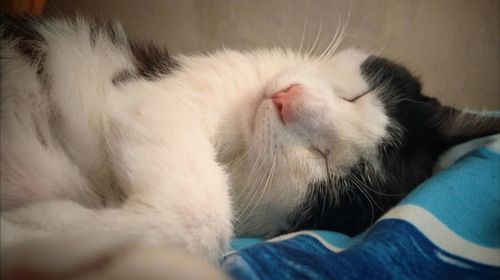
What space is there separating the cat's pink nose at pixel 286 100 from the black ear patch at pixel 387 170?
18 centimetres

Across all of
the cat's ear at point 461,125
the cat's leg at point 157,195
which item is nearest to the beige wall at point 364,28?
the cat's ear at point 461,125

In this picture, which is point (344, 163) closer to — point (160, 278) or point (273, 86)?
point (273, 86)

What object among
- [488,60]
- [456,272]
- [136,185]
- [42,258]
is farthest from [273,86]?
[488,60]

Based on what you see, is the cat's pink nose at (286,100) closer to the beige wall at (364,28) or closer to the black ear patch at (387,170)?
the black ear patch at (387,170)

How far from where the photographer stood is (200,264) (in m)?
0.48

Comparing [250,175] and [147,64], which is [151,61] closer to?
[147,64]

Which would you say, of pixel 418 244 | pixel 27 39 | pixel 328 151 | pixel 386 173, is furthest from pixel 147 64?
pixel 418 244

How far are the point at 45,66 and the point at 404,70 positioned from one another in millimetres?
966

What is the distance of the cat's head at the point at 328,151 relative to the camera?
909mm

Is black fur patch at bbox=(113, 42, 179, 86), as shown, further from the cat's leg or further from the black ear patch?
the black ear patch

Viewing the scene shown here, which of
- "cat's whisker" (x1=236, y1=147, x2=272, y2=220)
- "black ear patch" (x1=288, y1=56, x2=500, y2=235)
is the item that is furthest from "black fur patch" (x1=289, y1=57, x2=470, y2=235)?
"cat's whisker" (x1=236, y1=147, x2=272, y2=220)

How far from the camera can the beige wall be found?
126 centimetres

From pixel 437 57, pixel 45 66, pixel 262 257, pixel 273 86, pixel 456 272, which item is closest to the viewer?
pixel 262 257

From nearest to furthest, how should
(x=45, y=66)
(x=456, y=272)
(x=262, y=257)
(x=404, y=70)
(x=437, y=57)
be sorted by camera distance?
(x=262, y=257) → (x=456, y=272) → (x=45, y=66) → (x=404, y=70) → (x=437, y=57)
